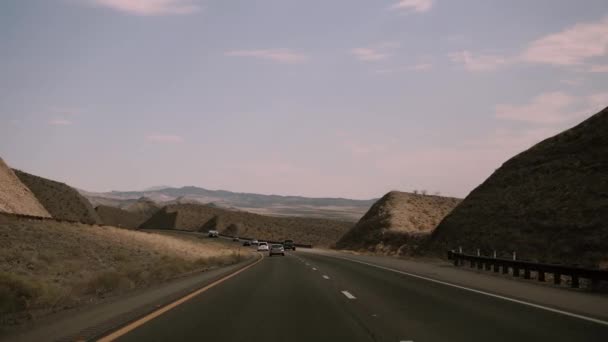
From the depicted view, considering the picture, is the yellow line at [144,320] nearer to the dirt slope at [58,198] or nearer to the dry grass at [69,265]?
the dry grass at [69,265]

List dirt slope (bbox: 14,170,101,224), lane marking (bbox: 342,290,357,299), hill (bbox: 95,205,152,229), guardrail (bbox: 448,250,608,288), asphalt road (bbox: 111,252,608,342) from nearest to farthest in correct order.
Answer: asphalt road (bbox: 111,252,608,342) < lane marking (bbox: 342,290,357,299) < guardrail (bbox: 448,250,608,288) < dirt slope (bbox: 14,170,101,224) < hill (bbox: 95,205,152,229)

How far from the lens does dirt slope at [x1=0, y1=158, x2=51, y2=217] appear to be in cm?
6406

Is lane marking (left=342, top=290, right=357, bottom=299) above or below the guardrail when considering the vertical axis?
below

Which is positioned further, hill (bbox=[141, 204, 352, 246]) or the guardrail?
hill (bbox=[141, 204, 352, 246])

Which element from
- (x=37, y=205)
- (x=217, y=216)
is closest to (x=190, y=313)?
(x=37, y=205)

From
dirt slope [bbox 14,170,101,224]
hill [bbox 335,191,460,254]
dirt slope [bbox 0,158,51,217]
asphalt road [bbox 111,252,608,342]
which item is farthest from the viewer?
dirt slope [bbox 14,170,101,224]

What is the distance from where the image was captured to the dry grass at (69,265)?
15625 mm

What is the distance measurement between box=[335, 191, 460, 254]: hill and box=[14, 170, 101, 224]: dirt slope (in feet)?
130

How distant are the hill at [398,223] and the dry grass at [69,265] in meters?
37.8

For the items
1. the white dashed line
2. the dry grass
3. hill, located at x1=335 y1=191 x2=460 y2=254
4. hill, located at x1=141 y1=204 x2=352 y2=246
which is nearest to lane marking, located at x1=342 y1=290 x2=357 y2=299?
the white dashed line

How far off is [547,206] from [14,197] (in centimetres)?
5207

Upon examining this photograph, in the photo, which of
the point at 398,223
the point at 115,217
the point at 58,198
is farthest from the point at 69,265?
the point at 115,217

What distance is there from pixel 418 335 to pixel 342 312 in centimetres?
323

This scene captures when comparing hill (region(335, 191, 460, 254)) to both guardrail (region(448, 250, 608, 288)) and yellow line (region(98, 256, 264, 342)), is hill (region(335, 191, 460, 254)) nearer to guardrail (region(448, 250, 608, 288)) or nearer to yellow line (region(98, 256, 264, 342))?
guardrail (region(448, 250, 608, 288))
